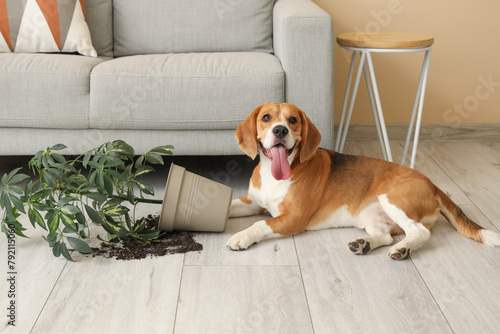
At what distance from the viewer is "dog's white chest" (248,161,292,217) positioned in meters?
1.97

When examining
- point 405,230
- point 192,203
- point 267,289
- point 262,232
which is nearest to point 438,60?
point 405,230

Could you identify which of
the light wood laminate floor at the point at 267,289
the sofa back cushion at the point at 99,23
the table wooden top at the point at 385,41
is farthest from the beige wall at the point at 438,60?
the light wood laminate floor at the point at 267,289

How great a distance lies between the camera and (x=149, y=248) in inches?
73.2

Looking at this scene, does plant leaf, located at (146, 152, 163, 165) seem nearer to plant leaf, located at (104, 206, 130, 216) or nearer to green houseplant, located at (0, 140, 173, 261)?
green houseplant, located at (0, 140, 173, 261)

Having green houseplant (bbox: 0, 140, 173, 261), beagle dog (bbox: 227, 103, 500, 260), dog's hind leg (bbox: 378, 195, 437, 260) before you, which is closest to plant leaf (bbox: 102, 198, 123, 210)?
green houseplant (bbox: 0, 140, 173, 261)

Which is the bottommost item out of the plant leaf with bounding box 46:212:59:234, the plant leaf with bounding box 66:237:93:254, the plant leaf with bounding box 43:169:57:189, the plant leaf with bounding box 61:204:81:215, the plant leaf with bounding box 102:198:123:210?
the plant leaf with bounding box 66:237:93:254

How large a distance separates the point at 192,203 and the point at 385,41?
3.79ft

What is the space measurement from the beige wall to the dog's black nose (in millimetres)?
1404

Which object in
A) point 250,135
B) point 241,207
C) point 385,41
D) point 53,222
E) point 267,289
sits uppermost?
point 385,41

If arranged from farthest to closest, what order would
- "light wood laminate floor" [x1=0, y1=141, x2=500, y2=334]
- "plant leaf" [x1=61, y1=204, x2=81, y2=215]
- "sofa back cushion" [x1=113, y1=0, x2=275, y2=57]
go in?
1. "sofa back cushion" [x1=113, y1=0, x2=275, y2=57]
2. "plant leaf" [x1=61, y1=204, x2=81, y2=215]
3. "light wood laminate floor" [x1=0, y1=141, x2=500, y2=334]

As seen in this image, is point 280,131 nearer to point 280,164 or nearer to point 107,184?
point 280,164

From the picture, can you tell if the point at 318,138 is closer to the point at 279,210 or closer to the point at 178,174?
the point at 279,210

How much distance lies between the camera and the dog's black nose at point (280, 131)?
1856 mm

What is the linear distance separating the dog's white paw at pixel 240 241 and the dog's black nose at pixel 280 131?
340mm
